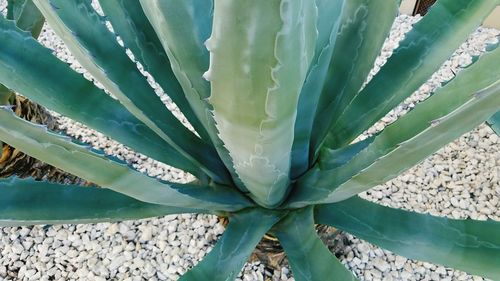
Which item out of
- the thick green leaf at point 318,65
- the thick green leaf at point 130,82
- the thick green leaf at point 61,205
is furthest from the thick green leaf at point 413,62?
the thick green leaf at point 61,205

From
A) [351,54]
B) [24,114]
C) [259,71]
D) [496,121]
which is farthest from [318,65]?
[24,114]

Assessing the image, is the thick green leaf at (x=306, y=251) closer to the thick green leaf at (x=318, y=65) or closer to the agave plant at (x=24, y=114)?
the thick green leaf at (x=318, y=65)

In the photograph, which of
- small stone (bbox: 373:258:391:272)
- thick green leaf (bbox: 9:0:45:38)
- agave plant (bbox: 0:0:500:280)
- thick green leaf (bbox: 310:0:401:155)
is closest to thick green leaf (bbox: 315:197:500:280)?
agave plant (bbox: 0:0:500:280)

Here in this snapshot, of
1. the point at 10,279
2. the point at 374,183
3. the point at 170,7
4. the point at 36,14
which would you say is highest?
the point at 36,14

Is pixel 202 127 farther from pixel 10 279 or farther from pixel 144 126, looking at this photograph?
pixel 10 279

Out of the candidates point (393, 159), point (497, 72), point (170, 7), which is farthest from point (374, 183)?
point (170, 7)

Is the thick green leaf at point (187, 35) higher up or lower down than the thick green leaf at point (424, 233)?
higher up
